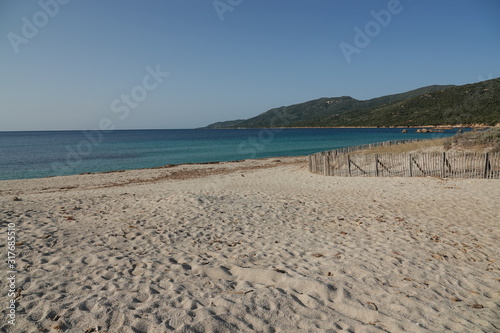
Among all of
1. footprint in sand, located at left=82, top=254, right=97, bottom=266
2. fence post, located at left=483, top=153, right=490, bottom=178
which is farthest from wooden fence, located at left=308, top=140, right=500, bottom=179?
footprint in sand, located at left=82, top=254, right=97, bottom=266

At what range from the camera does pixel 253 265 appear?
5.20 metres

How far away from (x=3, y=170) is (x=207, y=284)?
33.7 metres

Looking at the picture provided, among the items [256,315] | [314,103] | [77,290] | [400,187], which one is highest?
[314,103]

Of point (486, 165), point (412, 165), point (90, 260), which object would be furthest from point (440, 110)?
point (90, 260)

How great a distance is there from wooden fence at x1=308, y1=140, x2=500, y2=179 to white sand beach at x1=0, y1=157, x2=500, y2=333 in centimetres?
405

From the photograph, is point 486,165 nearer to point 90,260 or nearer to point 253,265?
point 253,265

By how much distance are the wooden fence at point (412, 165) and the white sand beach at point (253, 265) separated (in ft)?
13.3

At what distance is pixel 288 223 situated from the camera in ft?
25.7

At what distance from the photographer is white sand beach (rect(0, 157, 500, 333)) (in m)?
3.58

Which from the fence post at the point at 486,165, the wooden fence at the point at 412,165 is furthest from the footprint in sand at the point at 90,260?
the fence post at the point at 486,165

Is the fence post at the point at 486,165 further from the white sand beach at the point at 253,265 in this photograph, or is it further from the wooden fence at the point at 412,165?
the white sand beach at the point at 253,265

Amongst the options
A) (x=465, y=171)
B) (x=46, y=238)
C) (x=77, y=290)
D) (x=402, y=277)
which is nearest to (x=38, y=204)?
(x=46, y=238)

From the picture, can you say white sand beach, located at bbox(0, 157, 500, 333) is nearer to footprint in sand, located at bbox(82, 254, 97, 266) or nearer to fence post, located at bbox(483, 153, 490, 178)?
footprint in sand, located at bbox(82, 254, 97, 266)

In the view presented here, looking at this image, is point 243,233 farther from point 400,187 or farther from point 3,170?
point 3,170
